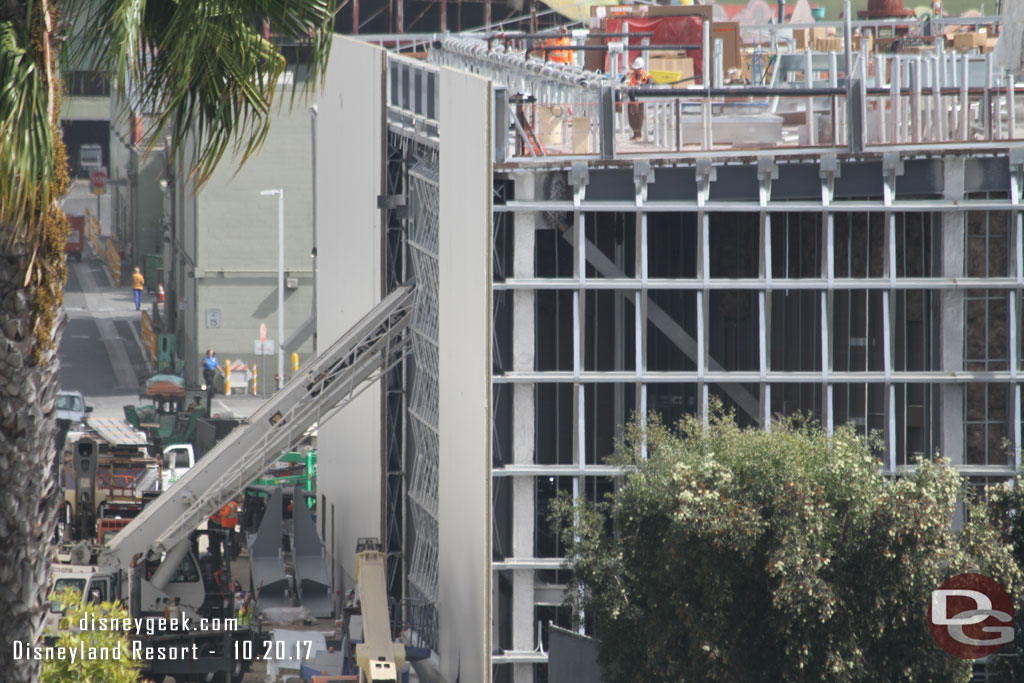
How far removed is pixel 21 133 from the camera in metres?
8.08

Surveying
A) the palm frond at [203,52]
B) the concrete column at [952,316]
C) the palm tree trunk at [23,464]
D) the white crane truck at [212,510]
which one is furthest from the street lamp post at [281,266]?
the palm tree trunk at [23,464]

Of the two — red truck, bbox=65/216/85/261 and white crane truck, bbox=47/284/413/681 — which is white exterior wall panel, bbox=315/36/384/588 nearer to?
white crane truck, bbox=47/284/413/681

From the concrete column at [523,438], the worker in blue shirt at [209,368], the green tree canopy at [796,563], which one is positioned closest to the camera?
the green tree canopy at [796,563]

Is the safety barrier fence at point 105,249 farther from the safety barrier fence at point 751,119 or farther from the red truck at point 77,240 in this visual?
the safety barrier fence at point 751,119

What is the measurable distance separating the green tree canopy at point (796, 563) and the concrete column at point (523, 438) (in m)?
4.38

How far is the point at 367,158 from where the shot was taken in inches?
1171

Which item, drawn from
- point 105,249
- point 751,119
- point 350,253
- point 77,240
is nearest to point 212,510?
point 350,253

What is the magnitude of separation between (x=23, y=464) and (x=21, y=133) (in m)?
1.80

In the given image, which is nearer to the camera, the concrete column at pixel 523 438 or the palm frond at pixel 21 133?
the palm frond at pixel 21 133

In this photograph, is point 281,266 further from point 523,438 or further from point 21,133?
point 21,133

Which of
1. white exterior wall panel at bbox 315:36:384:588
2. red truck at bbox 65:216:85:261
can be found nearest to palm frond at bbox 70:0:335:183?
white exterior wall panel at bbox 315:36:384:588

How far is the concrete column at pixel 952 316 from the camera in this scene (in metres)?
20.8

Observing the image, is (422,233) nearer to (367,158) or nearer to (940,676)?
(367,158)

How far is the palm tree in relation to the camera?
8.27m
